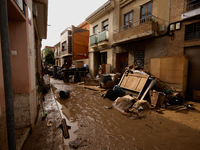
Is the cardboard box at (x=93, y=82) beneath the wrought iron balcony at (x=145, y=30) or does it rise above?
beneath

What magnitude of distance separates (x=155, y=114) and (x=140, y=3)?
900cm

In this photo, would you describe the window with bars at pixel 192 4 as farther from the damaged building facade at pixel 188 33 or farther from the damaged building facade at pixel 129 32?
the damaged building facade at pixel 129 32

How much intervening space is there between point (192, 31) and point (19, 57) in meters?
8.42

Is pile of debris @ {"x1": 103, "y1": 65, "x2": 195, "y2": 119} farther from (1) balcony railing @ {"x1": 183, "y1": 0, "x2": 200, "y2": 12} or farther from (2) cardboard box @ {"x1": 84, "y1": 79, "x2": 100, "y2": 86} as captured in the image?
(1) balcony railing @ {"x1": 183, "y1": 0, "x2": 200, "y2": 12}

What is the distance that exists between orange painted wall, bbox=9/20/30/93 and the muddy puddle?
177cm

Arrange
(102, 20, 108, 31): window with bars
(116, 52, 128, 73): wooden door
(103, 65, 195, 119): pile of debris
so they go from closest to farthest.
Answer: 1. (103, 65, 195, 119): pile of debris
2. (116, 52, 128, 73): wooden door
3. (102, 20, 108, 31): window with bars

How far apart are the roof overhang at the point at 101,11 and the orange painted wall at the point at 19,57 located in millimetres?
11130

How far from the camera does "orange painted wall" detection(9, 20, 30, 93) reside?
249 cm

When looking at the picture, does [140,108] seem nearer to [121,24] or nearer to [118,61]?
[118,61]

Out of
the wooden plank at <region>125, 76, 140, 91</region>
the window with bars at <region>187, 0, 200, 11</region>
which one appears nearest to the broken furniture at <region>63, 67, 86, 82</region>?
the wooden plank at <region>125, 76, 140, 91</region>

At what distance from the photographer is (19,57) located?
2.56 m

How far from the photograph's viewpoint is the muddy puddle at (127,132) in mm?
2590

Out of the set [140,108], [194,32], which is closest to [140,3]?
[194,32]

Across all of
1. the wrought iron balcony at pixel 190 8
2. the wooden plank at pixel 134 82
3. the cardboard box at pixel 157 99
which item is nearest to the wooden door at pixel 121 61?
the wooden plank at pixel 134 82
